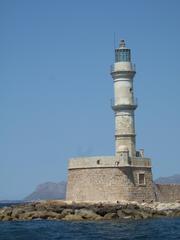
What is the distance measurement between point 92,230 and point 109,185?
801 cm

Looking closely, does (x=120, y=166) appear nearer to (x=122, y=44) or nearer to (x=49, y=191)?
(x=122, y=44)

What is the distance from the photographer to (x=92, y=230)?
27016 mm

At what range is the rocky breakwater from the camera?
1227 inches

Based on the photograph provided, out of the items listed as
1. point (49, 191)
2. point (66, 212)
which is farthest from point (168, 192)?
point (49, 191)

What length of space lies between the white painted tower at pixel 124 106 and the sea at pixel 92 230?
608 cm

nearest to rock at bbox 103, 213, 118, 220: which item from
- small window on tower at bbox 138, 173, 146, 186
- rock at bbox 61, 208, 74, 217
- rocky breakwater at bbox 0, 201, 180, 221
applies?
rocky breakwater at bbox 0, 201, 180, 221

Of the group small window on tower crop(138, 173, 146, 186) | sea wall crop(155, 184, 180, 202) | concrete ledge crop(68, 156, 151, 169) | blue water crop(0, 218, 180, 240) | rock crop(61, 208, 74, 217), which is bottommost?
blue water crop(0, 218, 180, 240)

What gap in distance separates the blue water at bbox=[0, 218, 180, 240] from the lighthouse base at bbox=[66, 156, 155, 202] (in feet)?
13.3

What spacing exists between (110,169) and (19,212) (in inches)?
205

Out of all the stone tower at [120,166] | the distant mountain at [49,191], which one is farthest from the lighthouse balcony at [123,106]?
the distant mountain at [49,191]

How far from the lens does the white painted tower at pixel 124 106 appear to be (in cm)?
3638

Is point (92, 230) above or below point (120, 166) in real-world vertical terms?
below

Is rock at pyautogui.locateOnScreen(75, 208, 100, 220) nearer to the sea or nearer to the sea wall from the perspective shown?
the sea

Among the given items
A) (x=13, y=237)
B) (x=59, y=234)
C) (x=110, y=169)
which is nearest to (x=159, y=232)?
(x=59, y=234)
